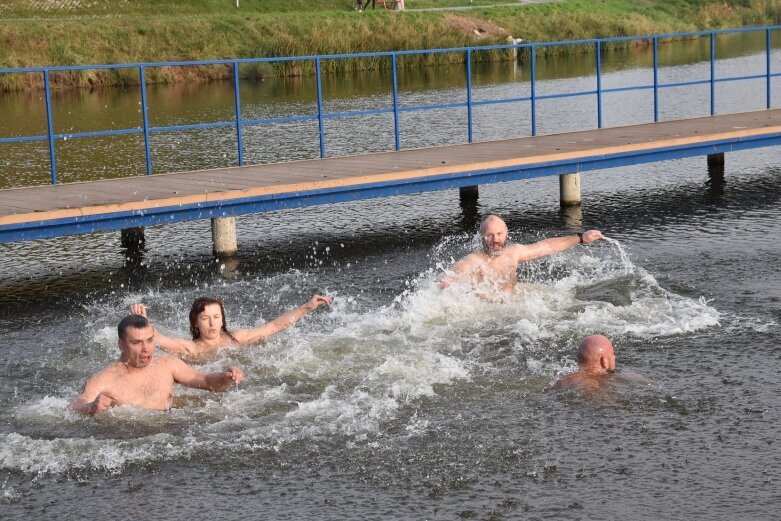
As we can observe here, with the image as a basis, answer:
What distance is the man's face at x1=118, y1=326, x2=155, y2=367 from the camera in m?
8.06

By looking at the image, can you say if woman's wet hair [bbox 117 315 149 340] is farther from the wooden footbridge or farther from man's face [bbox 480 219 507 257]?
the wooden footbridge

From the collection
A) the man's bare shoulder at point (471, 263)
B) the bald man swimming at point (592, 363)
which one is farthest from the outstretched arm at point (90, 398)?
the man's bare shoulder at point (471, 263)

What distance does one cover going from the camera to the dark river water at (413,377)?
7.16m

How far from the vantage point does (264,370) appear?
9.41 metres

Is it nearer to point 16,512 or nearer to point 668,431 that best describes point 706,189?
point 668,431

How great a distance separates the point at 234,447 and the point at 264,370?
155 centimetres

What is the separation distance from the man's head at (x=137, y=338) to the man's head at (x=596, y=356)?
295cm

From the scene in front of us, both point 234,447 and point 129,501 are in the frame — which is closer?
point 129,501

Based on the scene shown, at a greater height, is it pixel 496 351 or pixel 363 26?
pixel 363 26

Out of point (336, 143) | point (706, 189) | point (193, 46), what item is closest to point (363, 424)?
point (706, 189)

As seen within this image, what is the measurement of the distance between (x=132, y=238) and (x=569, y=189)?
18.1ft

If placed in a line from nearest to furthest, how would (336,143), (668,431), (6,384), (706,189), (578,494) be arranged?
(578,494)
(668,431)
(6,384)
(706,189)
(336,143)

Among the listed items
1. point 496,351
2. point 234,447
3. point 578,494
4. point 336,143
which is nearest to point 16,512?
point 234,447

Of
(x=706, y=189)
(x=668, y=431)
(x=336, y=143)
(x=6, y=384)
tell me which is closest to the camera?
(x=668, y=431)
